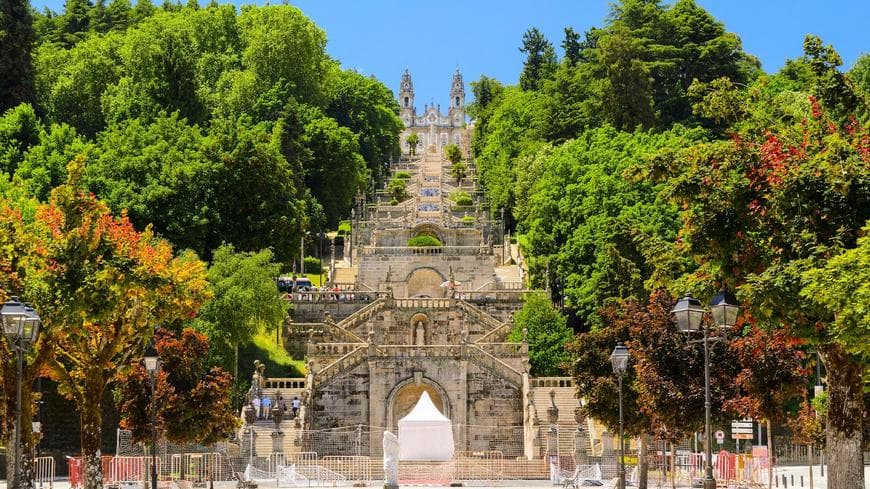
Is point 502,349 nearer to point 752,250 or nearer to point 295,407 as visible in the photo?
point 295,407

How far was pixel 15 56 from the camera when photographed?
76.3 meters

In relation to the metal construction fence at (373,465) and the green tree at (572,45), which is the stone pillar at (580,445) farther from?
the green tree at (572,45)

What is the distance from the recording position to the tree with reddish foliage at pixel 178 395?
41.5 metres

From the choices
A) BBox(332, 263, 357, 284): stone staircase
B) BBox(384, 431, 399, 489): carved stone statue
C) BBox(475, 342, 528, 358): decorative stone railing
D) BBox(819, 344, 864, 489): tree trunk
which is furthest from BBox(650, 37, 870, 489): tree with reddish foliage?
BBox(332, 263, 357, 284): stone staircase

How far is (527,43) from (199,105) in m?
73.9

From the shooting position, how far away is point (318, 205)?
311 feet

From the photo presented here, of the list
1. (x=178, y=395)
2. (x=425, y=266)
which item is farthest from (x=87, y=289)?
(x=425, y=266)

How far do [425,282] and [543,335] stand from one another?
18821mm

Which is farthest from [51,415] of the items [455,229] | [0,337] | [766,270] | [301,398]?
[455,229]

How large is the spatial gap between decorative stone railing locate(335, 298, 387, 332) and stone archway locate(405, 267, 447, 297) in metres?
13.5

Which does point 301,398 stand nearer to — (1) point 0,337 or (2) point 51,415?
(2) point 51,415

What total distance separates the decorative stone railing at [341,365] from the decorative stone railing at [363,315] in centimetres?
599

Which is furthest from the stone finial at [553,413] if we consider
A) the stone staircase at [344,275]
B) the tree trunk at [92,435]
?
the stone staircase at [344,275]

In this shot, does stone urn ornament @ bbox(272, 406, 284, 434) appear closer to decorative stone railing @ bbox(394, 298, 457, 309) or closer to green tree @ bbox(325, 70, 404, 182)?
decorative stone railing @ bbox(394, 298, 457, 309)
